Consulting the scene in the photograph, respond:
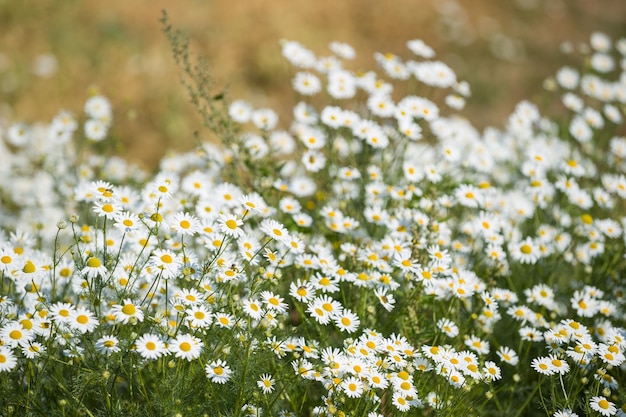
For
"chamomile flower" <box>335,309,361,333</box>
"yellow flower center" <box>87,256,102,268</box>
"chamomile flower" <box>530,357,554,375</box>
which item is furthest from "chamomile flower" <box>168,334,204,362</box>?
"chamomile flower" <box>530,357,554,375</box>

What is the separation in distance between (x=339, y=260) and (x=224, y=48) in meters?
4.42

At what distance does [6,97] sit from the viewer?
5.61 metres

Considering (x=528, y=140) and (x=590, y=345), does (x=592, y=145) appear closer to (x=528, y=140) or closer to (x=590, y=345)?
(x=528, y=140)

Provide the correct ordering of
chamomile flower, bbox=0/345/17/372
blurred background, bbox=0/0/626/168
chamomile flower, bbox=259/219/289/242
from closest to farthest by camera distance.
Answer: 1. chamomile flower, bbox=0/345/17/372
2. chamomile flower, bbox=259/219/289/242
3. blurred background, bbox=0/0/626/168

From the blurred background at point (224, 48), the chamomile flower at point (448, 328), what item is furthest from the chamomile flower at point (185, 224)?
the blurred background at point (224, 48)

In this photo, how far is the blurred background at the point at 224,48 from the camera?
5.71m

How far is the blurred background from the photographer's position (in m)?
5.71

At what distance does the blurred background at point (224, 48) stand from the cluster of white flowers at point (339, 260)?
1.37 m

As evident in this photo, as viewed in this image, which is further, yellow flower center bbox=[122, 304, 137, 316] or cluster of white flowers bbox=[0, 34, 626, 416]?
cluster of white flowers bbox=[0, 34, 626, 416]

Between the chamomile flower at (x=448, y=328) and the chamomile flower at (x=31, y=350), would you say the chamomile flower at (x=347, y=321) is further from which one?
the chamomile flower at (x=31, y=350)

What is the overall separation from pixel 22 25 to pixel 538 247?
218 inches

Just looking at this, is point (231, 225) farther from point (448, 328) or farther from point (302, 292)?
point (448, 328)

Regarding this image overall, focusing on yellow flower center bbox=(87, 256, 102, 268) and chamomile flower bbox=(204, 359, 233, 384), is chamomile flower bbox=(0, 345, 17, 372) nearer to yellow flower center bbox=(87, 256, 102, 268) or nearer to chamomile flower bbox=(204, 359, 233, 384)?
yellow flower center bbox=(87, 256, 102, 268)

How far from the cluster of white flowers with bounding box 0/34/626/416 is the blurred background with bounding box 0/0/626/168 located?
1.37m
